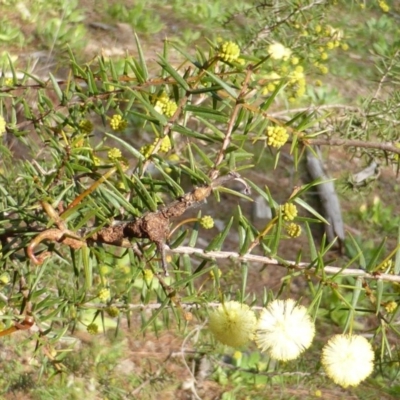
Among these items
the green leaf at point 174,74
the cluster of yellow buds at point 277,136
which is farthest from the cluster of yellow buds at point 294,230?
the green leaf at point 174,74

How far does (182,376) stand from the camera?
234cm

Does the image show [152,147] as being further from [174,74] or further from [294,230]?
[294,230]

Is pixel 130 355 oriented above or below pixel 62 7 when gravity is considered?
below

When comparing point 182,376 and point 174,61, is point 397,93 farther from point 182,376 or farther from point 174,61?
point 174,61

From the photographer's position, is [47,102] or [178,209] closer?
[178,209]

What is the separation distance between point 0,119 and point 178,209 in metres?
0.32

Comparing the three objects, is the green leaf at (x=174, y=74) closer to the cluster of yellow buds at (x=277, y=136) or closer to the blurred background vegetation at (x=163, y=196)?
the blurred background vegetation at (x=163, y=196)

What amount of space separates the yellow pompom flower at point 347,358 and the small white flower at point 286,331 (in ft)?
0.14

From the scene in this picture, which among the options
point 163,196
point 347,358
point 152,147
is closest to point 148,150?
point 152,147

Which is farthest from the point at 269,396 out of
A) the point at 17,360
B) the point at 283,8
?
the point at 283,8

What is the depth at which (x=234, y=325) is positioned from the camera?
0.73 m

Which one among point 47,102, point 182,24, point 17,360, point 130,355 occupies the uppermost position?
point 47,102

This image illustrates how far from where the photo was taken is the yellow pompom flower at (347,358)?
71 cm

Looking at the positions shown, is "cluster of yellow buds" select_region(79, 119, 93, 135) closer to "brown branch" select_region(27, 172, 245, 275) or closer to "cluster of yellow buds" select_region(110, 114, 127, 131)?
"cluster of yellow buds" select_region(110, 114, 127, 131)
